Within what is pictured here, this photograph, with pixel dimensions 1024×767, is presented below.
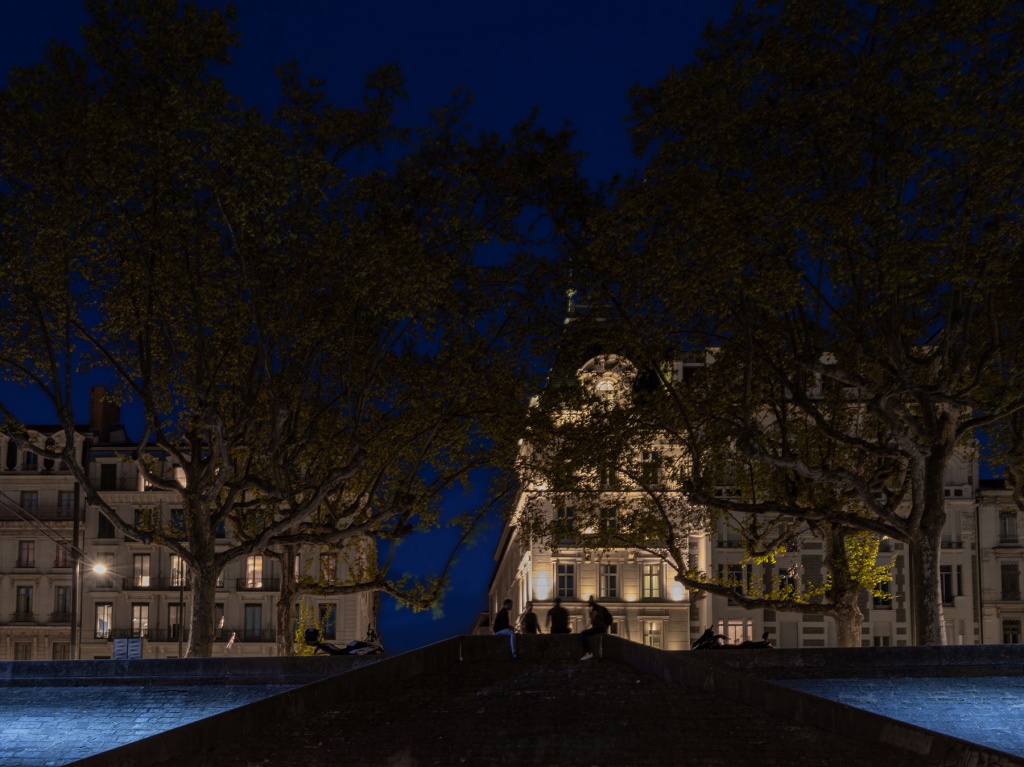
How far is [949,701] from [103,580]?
5905 cm

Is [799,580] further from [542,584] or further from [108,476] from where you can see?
[108,476]

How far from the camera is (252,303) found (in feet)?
98.4

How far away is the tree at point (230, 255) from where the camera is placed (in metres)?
29.0

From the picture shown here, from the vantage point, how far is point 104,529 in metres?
71.1

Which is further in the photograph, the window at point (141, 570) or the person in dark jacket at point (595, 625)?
the window at point (141, 570)

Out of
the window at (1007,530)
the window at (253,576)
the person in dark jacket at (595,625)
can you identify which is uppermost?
the window at (1007,530)

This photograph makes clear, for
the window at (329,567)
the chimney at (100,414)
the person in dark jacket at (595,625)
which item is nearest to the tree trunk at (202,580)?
the window at (329,567)

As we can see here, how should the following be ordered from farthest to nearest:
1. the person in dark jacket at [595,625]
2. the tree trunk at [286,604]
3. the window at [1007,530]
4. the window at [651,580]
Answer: the window at [651,580] → the window at [1007,530] → the tree trunk at [286,604] → the person in dark jacket at [595,625]

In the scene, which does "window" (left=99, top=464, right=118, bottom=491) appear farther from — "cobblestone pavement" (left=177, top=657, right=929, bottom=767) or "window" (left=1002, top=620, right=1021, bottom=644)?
"cobblestone pavement" (left=177, top=657, right=929, bottom=767)

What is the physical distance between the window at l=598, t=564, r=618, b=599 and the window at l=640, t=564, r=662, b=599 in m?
1.67

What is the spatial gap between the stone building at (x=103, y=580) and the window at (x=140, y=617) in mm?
60

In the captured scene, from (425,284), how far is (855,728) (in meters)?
17.4

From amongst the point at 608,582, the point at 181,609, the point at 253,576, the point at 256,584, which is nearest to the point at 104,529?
the point at 253,576

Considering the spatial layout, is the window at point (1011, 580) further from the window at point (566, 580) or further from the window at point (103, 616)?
the window at point (103, 616)
